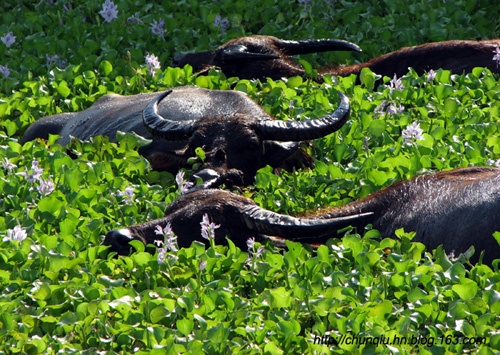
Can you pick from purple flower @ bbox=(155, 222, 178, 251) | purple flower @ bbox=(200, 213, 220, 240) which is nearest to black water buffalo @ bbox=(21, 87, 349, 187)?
purple flower @ bbox=(200, 213, 220, 240)

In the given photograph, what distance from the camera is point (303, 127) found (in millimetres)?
Answer: 5480

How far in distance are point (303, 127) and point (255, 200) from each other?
79 cm

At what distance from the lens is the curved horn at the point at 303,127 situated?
5.45m

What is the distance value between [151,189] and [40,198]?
692 mm

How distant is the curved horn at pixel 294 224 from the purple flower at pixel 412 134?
1.34 m

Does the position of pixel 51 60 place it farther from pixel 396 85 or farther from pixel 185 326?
pixel 185 326

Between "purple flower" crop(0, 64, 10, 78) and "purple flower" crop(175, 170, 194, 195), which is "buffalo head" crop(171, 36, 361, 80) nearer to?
"purple flower" crop(0, 64, 10, 78)

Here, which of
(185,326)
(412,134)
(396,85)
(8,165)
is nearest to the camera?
(185,326)

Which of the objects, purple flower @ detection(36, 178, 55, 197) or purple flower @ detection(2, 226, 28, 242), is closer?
purple flower @ detection(2, 226, 28, 242)

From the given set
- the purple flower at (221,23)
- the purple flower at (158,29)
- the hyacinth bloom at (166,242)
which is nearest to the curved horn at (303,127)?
the hyacinth bloom at (166,242)

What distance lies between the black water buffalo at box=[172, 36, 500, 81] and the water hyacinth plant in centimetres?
24

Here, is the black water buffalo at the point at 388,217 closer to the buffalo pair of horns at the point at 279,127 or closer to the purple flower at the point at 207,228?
the purple flower at the point at 207,228

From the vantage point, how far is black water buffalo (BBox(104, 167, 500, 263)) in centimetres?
395

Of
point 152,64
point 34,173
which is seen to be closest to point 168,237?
point 34,173
